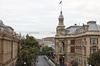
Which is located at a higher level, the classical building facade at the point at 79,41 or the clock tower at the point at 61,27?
the clock tower at the point at 61,27

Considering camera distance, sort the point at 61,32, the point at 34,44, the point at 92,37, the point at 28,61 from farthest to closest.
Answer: the point at 34,44 → the point at 61,32 → the point at 92,37 → the point at 28,61

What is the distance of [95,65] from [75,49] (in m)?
33.9

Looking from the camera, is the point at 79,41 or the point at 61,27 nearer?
the point at 79,41

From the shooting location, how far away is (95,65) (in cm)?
4266

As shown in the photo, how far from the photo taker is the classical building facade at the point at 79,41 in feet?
192

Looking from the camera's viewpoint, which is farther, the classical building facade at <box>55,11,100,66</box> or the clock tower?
the clock tower

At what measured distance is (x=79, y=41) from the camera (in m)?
70.1

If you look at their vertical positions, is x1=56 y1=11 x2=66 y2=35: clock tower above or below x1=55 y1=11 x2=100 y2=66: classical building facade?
above

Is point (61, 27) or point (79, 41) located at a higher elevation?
point (61, 27)

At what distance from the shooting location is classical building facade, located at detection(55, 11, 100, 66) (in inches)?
2298

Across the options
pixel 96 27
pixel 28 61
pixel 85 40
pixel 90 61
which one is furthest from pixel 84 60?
pixel 28 61

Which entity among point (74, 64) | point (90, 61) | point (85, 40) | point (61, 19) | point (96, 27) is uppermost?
point (61, 19)

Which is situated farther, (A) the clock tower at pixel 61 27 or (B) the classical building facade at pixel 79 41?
(A) the clock tower at pixel 61 27

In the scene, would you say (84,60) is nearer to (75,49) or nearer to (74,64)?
(74,64)
